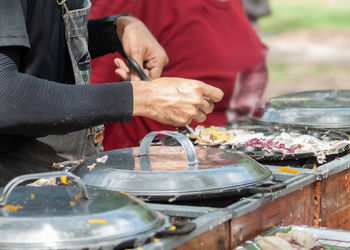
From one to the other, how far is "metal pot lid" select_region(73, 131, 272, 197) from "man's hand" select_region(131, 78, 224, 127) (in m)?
0.12

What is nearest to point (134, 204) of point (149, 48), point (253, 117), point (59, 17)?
point (59, 17)

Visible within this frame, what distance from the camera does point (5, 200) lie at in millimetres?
1544

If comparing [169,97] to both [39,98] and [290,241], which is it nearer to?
[39,98]

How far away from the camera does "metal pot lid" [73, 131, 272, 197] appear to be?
1848 millimetres

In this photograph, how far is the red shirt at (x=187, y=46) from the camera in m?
3.86

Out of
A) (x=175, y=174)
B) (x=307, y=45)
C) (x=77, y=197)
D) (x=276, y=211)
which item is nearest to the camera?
(x=77, y=197)

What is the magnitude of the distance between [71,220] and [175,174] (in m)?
0.47

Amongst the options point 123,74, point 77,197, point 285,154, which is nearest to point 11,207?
point 77,197

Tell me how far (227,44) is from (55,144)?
185cm

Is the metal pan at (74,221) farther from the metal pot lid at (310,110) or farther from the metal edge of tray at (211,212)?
the metal pot lid at (310,110)

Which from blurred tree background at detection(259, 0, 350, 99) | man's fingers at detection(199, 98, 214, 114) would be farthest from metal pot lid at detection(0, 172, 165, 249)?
blurred tree background at detection(259, 0, 350, 99)

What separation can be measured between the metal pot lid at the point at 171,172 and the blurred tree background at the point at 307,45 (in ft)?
28.2

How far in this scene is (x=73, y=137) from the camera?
110 inches

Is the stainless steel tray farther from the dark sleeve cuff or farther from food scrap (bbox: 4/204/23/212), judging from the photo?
the dark sleeve cuff
